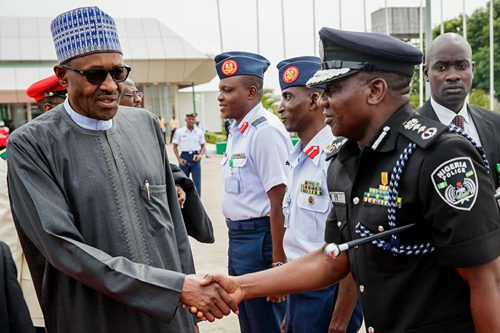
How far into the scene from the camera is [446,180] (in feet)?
5.12

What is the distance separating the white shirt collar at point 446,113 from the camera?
10.7 feet

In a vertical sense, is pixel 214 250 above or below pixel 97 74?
below

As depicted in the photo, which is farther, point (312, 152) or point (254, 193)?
point (254, 193)

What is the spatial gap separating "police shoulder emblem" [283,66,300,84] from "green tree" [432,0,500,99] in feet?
130

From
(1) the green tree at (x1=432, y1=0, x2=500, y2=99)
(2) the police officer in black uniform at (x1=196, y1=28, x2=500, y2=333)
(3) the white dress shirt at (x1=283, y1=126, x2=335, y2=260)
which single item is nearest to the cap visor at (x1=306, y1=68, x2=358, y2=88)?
(2) the police officer in black uniform at (x1=196, y1=28, x2=500, y2=333)

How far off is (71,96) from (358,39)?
3.88 feet

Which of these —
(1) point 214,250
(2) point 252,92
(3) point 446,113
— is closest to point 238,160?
(2) point 252,92

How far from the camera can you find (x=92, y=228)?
81.3 inches

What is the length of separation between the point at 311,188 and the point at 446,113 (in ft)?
3.55

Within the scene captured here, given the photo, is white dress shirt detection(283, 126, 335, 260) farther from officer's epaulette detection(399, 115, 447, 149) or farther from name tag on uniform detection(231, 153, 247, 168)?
officer's epaulette detection(399, 115, 447, 149)

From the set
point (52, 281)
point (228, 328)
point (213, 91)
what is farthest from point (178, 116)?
point (52, 281)

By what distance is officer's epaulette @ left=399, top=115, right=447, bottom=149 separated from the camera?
163 cm

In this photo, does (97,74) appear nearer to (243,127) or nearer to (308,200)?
(308,200)

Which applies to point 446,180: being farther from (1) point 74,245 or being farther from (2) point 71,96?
(2) point 71,96
